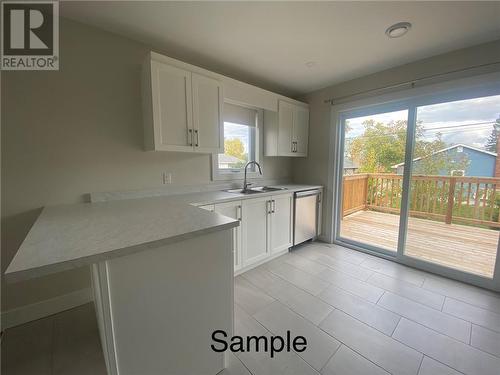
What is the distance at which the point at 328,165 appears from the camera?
10.9 feet

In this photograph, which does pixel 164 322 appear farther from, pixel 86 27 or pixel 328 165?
pixel 328 165

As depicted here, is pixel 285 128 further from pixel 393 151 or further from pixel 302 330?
pixel 302 330

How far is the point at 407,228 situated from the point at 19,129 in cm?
402

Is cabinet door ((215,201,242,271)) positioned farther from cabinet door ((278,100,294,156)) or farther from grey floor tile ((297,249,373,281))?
cabinet door ((278,100,294,156))

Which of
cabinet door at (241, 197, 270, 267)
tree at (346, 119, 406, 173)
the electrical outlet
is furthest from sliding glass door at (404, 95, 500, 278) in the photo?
the electrical outlet

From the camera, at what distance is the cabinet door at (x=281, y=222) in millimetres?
2686

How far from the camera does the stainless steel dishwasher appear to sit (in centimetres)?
298

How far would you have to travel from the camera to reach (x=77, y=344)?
146cm

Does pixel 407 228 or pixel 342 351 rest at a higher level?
pixel 407 228

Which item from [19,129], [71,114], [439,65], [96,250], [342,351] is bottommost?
[342,351]

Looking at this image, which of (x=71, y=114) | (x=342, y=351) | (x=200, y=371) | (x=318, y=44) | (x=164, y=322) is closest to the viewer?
(x=164, y=322)

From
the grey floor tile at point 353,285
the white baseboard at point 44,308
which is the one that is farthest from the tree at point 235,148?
the white baseboard at point 44,308

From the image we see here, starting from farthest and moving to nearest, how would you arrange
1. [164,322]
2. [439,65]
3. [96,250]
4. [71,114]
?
[439,65], [71,114], [164,322], [96,250]

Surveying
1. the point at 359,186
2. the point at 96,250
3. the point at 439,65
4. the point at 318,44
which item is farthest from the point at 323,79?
the point at 96,250
